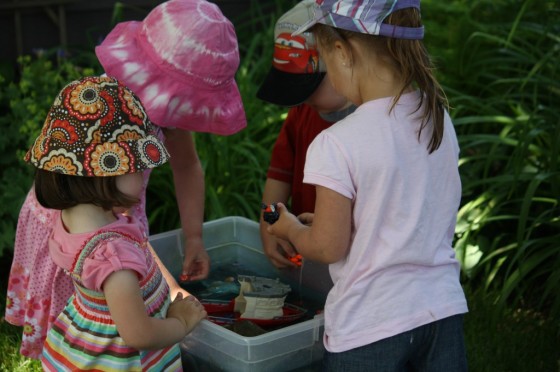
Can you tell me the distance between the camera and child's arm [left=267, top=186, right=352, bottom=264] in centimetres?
197

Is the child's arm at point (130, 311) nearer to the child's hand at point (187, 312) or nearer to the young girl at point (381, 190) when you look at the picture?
the child's hand at point (187, 312)

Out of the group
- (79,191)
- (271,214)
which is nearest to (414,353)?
(271,214)

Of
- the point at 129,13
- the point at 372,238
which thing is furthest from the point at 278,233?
the point at 129,13

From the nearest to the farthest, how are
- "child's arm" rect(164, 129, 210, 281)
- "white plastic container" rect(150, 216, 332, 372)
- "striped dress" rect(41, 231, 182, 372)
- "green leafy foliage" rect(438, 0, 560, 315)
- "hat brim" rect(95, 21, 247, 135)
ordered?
1. "striped dress" rect(41, 231, 182, 372)
2. "white plastic container" rect(150, 216, 332, 372)
3. "hat brim" rect(95, 21, 247, 135)
4. "child's arm" rect(164, 129, 210, 281)
5. "green leafy foliage" rect(438, 0, 560, 315)

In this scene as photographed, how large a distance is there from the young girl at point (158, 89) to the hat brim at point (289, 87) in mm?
133

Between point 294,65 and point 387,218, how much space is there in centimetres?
81

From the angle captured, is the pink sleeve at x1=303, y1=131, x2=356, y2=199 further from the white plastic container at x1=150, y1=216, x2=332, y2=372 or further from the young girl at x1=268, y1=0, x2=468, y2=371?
the white plastic container at x1=150, y1=216, x2=332, y2=372

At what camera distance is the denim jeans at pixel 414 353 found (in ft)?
6.75

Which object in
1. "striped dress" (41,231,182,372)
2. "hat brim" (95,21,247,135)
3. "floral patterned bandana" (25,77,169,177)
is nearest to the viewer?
"floral patterned bandana" (25,77,169,177)

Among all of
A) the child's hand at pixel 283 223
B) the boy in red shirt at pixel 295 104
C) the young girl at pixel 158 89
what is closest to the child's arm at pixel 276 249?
the boy in red shirt at pixel 295 104

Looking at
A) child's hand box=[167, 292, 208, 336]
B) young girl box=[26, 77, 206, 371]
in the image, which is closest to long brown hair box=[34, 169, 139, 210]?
young girl box=[26, 77, 206, 371]

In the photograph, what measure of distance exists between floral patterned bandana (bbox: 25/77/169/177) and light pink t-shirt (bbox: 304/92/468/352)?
0.41 meters

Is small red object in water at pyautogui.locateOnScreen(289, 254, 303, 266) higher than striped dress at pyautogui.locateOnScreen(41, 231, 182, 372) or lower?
lower

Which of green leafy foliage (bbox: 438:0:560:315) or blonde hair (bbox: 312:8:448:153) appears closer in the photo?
blonde hair (bbox: 312:8:448:153)
